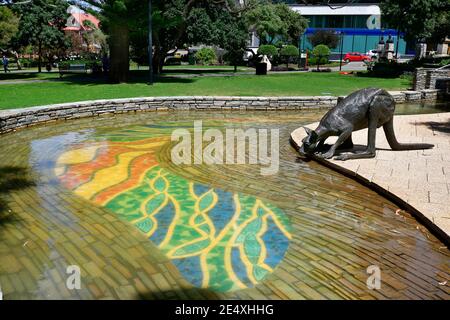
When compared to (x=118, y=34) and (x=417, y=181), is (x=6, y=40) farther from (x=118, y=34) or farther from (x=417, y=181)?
(x=417, y=181)

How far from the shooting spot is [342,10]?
64.2m

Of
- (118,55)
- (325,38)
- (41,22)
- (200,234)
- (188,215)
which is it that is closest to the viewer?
(200,234)

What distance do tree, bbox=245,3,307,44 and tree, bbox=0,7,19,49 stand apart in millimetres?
20315

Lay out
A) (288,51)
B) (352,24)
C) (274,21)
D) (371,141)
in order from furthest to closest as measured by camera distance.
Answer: (352,24), (288,51), (274,21), (371,141)

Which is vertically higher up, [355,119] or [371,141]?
[355,119]

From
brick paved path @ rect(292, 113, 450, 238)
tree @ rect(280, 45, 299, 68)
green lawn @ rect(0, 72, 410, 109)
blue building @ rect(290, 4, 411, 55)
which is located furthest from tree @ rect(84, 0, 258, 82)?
blue building @ rect(290, 4, 411, 55)

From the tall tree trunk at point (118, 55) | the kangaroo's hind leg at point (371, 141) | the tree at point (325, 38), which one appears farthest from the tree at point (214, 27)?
the tree at point (325, 38)

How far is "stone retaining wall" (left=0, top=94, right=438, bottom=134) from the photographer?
11891mm

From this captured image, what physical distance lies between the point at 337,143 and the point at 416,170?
5.01 feet

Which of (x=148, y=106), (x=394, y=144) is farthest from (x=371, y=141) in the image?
(x=148, y=106)

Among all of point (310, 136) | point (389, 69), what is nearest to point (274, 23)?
point (389, 69)

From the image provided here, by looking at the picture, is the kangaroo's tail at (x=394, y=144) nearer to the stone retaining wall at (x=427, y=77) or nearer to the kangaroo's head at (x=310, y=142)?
the kangaroo's head at (x=310, y=142)

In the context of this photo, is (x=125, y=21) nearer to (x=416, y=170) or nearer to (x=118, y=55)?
(x=118, y=55)

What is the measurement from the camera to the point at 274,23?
41000 mm
